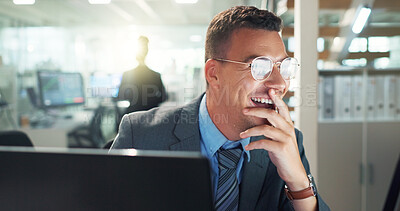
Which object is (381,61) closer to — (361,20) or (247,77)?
(361,20)

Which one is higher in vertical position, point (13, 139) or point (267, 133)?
point (267, 133)

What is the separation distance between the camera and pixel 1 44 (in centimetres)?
778

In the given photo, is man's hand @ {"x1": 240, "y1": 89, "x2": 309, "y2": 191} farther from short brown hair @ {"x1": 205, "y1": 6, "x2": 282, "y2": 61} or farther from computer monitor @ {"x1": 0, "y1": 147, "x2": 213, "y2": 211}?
computer monitor @ {"x1": 0, "y1": 147, "x2": 213, "y2": 211}

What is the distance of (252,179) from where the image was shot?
1.16 m

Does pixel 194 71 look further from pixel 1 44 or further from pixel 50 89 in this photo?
pixel 1 44

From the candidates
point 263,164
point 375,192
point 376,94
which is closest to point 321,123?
point 376,94

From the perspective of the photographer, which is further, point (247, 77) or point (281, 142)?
point (247, 77)

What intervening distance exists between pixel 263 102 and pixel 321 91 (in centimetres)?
167

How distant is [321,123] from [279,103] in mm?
1735

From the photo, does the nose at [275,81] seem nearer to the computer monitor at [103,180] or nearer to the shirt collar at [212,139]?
the shirt collar at [212,139]

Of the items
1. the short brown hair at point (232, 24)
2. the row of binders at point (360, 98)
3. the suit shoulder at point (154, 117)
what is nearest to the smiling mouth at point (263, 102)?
the short brown hair at point (232, 24)

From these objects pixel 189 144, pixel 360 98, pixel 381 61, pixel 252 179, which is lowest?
pixel 252 179

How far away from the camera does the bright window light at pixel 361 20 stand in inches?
111

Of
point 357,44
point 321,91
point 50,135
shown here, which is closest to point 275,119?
point 321,91
